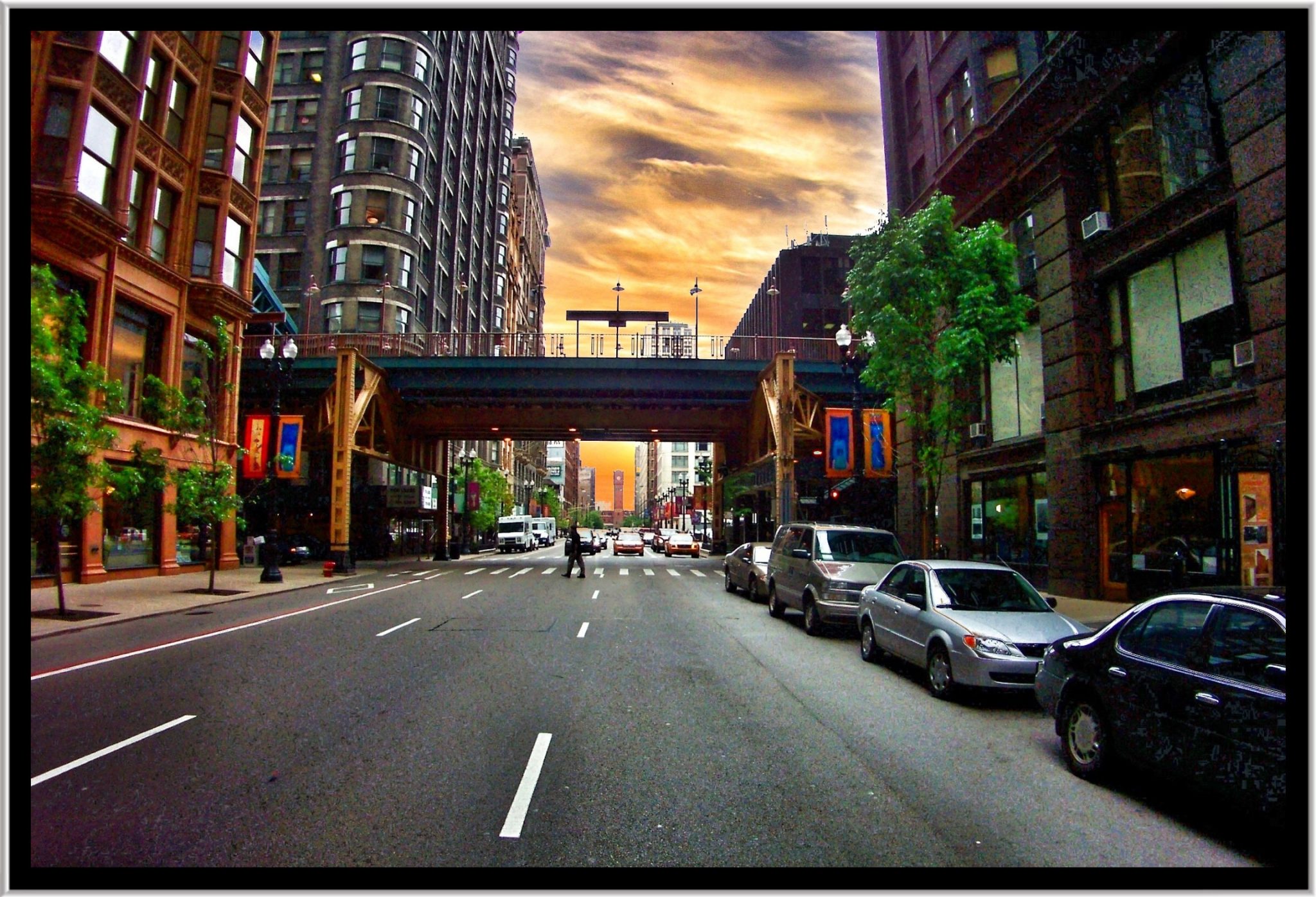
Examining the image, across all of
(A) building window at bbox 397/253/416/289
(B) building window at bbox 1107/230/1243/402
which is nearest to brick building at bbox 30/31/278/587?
(B) building window at bbox 1107/230/1243/402

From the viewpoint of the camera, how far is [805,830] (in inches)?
182

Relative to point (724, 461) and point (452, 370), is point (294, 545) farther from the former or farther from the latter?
point (724, 461)

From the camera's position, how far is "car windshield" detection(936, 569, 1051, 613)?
938cm

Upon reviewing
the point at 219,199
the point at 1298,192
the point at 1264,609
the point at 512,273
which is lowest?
the point at 1264,609

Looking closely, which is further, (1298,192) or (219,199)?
(219,199)

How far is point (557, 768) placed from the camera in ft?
19.2

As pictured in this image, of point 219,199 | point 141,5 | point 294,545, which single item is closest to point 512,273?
point 294,545

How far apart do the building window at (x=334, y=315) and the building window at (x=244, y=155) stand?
76.4 ft

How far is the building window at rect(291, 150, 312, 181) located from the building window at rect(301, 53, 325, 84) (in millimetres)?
5064

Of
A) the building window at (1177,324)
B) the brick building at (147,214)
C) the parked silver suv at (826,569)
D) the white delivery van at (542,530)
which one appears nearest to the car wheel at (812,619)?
the parked silver suv at (826,569)

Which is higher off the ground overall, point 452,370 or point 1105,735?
point 452,370

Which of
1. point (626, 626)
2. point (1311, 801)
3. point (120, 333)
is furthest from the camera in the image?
point (120, 333)

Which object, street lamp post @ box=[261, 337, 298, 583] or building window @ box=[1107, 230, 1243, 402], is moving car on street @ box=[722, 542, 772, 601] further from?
street lamp post @ box=[261, 337, 298, 583]

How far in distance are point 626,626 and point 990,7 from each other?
12479mm
